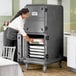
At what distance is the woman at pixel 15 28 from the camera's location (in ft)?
17.4

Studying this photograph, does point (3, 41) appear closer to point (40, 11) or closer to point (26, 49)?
point (26, 49)

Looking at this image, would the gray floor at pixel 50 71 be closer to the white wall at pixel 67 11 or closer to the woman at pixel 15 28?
the woman at pixel 15 28

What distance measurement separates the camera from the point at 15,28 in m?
5.45

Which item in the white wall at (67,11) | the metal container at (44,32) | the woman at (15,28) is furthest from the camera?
the white wall at (67,11)

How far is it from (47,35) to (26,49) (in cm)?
68

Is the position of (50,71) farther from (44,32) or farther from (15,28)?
(15,28)

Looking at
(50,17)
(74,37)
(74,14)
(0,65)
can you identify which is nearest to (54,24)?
(50,17)

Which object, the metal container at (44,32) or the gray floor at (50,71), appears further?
the metal container at (44,32)

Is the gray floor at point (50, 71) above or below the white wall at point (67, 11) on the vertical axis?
below

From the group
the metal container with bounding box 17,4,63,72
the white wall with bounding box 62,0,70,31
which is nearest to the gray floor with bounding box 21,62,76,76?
the metal container with bounding box 17,4,63,72

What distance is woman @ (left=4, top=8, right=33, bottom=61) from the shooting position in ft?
17.4

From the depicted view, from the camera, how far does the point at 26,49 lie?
229 inches

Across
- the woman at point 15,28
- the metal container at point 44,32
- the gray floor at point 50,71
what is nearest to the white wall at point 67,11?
the metal container at point 44,32

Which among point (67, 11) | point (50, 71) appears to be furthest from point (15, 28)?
point (67, 11)
